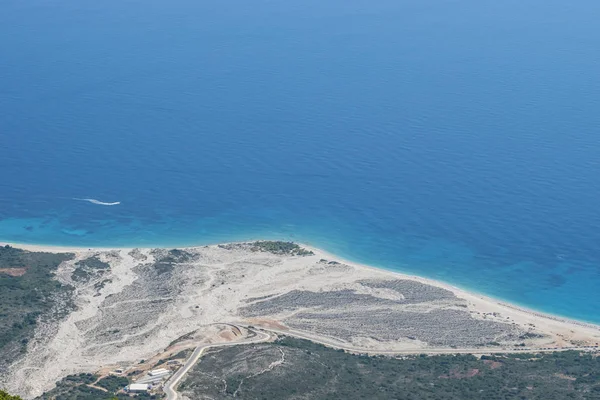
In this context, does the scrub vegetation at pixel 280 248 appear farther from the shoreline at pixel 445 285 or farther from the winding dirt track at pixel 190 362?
the winding dirt track at pixel 190 362

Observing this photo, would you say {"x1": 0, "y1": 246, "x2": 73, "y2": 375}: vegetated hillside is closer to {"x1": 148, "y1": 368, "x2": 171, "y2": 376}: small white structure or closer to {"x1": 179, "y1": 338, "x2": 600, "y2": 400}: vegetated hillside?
{"x1": 148, "y1": 368, "x2": 171, "y2": 376}: small white structure

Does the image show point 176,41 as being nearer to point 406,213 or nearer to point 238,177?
point 238,177

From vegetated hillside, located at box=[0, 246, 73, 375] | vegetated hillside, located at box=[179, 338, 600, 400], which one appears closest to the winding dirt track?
vegetated hillside, located at box=[179, 338, 600, 400]

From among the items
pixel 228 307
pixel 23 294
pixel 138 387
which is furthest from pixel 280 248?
pixel 138 387

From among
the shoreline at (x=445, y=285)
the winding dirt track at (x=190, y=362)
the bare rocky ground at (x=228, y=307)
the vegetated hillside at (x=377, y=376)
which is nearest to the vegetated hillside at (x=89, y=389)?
the winding dirt track at (x=190, y=362)

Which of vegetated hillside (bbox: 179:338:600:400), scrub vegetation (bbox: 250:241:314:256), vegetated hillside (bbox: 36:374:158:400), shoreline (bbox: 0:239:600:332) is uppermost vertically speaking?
scrub vegetation (bbox: 250:241:314:256)

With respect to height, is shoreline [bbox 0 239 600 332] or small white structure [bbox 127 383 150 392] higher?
shoreline [bbox 0 239 600 332]

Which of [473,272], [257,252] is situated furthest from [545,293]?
[257,252]
